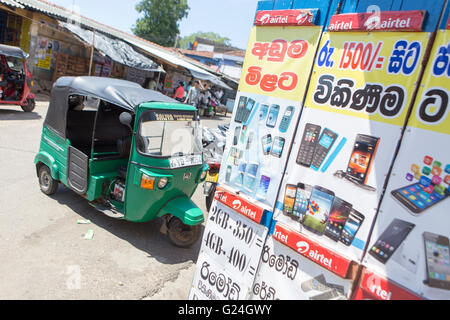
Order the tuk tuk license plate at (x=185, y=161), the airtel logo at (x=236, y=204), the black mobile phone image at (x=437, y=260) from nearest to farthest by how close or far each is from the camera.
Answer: the black mobile phone image at (x=437, y=260)
the airtel logo at (x=236, y=204)
the tuk tuk license plate at (x=185, y=161)

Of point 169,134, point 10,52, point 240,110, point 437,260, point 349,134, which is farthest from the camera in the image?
point 10,52

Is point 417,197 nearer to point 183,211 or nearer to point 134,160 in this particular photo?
point 183,211

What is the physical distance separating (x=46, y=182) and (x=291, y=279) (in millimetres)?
4762

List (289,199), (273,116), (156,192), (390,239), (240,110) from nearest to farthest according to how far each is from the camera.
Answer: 1. (390,239)
2. (289,199)
3. (273,116)
4. (240,110)
5. (156,192)

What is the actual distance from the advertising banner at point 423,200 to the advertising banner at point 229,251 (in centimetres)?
100

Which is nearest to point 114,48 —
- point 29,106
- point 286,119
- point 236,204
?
point 29,106

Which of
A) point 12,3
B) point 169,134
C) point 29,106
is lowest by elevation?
point 29,106

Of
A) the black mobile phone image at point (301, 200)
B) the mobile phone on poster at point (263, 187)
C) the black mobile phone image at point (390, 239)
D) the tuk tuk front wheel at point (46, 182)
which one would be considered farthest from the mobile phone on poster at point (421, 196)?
the tuk tuk front wheel at point (46, 182)

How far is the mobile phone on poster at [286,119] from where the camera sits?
2.41 metres

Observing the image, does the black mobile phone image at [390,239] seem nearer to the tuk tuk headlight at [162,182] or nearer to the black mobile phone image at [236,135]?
the black mobile phone image at [236,135]

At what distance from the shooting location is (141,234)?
4.75 m
